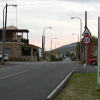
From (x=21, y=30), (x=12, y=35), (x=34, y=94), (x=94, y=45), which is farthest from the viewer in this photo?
(x=12, y=35)

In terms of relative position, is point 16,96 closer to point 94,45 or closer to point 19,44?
point 94,45

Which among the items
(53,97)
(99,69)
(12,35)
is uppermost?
(12,35)

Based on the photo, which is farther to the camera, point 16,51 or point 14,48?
point 16,51

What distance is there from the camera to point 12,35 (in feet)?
201

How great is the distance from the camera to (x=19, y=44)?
57.4m

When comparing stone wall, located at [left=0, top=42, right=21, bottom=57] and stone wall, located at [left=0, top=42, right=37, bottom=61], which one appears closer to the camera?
stone wall, located at [left=0, top=42, right=37, bottom=61]

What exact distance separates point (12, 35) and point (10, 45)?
4117 mm

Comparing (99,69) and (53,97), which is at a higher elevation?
(99,69)

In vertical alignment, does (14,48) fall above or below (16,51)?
above

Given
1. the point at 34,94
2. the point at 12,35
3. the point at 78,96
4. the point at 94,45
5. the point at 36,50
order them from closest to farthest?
the point at 78,96 < the point at 34,94 < the point at 94,45 < the point at 12,35 < the point at 36,50

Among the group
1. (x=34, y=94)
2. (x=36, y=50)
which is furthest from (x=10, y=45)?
(x=34, y=94)

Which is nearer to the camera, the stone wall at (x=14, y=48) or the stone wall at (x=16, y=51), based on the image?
the stone wall at (x=16, y=51)

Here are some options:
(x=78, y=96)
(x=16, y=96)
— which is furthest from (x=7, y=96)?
(x=78, y=96)

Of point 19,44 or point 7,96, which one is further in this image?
point 19,44
